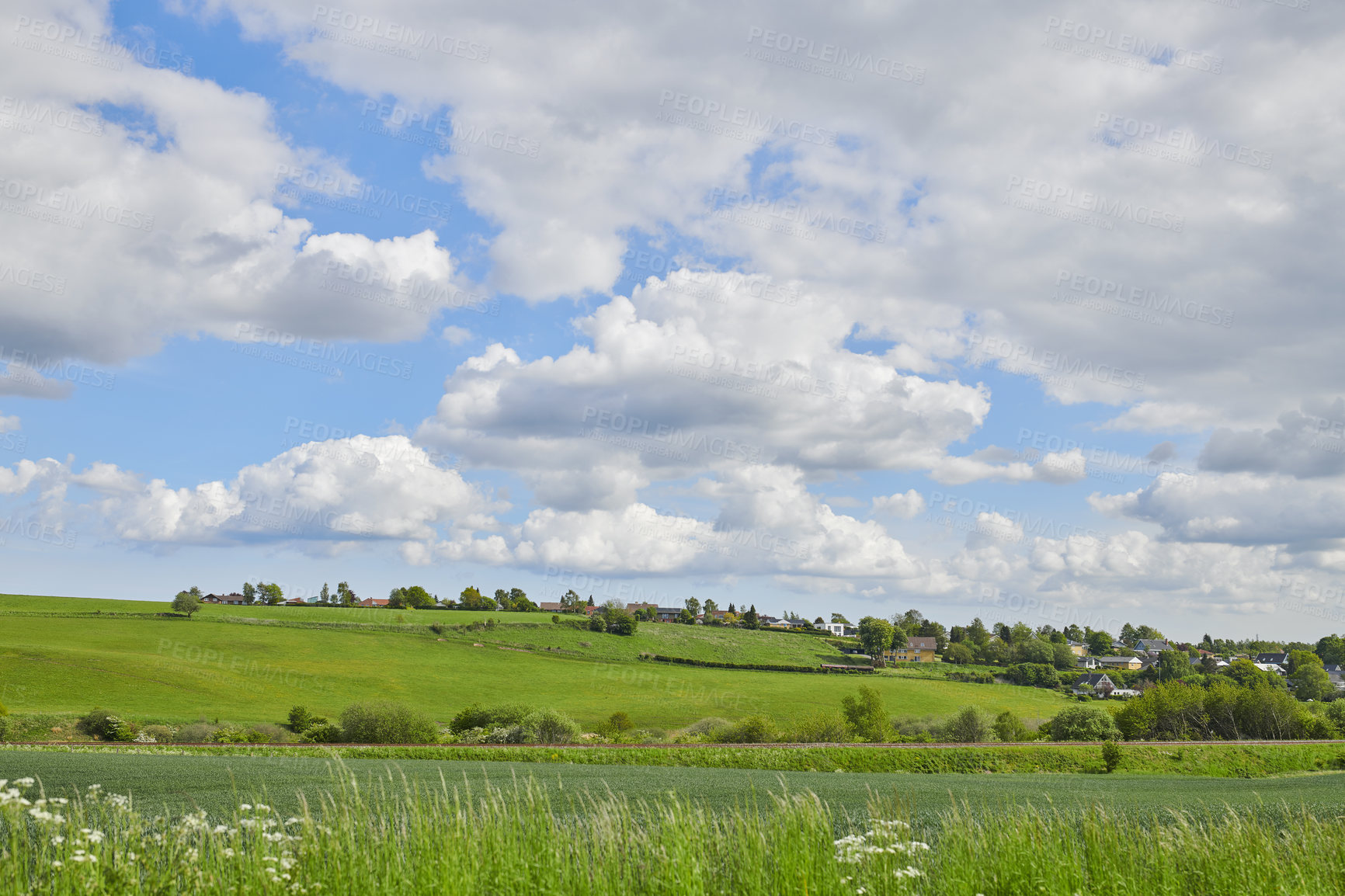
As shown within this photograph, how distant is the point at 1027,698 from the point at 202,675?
98355 mm

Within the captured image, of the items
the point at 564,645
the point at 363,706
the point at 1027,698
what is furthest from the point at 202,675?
the point at 1027,698

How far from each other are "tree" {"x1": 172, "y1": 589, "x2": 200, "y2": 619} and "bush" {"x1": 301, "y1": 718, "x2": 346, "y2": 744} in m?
67.1

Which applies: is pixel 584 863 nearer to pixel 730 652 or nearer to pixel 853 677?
pixel 853 677

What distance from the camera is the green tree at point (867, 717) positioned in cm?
6438

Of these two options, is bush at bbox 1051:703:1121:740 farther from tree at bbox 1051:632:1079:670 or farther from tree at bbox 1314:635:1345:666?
tree at bbox 1314:635:1345:666

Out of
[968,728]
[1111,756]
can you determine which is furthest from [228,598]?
[1111,756]

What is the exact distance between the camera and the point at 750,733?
5438cm

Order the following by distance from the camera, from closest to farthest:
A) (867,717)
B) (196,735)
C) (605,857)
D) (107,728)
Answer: (605,857) < (196,735) < (107,728) < (867,717)

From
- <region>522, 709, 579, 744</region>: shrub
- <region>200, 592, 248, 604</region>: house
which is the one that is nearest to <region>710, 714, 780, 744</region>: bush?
<region>522, 709, 579, 744</region>: shrub

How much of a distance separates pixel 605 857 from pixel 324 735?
165ft

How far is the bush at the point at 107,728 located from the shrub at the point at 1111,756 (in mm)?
60902

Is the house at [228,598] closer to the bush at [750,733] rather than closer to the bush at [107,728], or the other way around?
the bush at [107,728]

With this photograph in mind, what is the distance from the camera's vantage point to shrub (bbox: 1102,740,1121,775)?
47188 mm

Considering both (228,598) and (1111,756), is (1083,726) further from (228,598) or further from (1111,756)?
(228,598)
